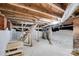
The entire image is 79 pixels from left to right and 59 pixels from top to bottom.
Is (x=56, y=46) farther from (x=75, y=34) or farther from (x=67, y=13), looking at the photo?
(x=67, y=13)

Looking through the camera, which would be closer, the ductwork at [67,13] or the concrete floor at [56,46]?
the ductwork at [67,13]

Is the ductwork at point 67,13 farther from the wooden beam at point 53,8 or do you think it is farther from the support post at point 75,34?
the support post at point 75,34

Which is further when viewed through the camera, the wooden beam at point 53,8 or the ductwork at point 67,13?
the wooden beam at point 53,8

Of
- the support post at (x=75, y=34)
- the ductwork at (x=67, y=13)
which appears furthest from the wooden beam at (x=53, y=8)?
the support post at (x=75, y=34)

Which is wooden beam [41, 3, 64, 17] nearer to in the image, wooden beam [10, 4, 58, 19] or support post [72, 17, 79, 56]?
wooden beam [10, 4, 58, 19]

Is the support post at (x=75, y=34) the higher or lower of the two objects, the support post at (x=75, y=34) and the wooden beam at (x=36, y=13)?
the lower

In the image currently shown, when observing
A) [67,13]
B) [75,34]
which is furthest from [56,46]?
[67,13]

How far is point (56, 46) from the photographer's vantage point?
7.93ft

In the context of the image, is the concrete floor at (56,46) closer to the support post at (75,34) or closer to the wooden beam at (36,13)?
the support post at (75,34)

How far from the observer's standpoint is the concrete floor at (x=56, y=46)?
2373 mm

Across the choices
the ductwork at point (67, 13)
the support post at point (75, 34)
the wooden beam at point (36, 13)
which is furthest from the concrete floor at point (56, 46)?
the wooden beam at point (36, 13)

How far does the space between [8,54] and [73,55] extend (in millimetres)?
1104

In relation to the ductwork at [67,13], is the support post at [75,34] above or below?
below

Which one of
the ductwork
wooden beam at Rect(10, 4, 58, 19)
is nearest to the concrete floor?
the ductwork
